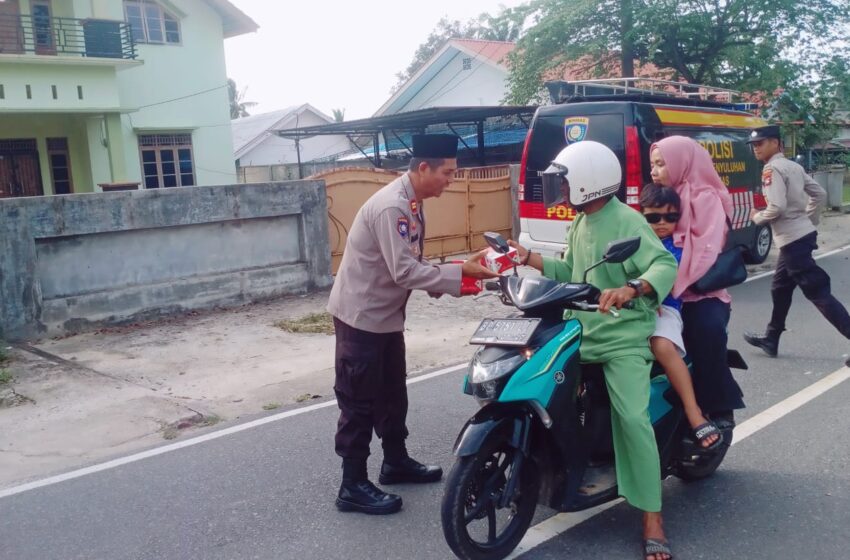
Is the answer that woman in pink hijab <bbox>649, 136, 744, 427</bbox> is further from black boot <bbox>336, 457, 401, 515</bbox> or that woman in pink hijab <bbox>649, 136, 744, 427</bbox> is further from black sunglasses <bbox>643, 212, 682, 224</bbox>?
black boot <bbox>336, 457, 401, 515</bbox>

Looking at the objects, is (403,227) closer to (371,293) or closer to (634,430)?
(371,293)

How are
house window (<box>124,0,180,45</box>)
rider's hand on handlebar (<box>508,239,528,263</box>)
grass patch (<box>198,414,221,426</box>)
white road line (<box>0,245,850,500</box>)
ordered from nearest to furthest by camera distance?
rider's hand on handlebar (<box>508,239,528,263</box>) → white road line (<box>0,245,850,500</box>) → grass patch (<box>198,414,221,426</box>) → house window (<box>124,0,180,45</box>)

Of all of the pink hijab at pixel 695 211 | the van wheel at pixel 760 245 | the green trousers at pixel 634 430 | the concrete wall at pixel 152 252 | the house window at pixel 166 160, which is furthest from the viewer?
the house window at pixel 166 160

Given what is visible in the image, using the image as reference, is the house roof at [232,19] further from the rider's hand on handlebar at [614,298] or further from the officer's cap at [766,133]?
the rider's hand on handlebar at [614,298]

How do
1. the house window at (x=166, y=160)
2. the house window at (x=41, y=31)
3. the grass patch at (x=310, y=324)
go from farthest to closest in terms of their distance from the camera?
the house window at (x=166, y=160) < the house window at (x=41, y=31) < the grass patch at (x=310, y=324)

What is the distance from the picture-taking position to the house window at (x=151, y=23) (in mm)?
19234

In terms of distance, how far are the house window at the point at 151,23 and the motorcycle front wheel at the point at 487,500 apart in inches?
733

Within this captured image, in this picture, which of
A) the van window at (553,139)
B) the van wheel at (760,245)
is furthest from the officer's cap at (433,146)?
the van wheel at (760,245)

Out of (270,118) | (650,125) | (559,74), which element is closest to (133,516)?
(650,125)

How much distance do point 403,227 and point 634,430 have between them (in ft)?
4.42

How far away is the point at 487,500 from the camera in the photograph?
3.16 metres

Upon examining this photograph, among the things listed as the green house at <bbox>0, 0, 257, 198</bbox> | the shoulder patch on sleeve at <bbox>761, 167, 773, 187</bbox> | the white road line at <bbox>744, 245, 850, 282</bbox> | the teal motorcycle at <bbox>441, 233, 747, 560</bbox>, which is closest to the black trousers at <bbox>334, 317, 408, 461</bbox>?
the teal motorcycle at <bbox>441, 233, 747, 560</bbox>

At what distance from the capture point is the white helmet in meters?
3.28

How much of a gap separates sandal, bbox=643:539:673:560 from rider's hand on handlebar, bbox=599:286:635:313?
1.00 meters
